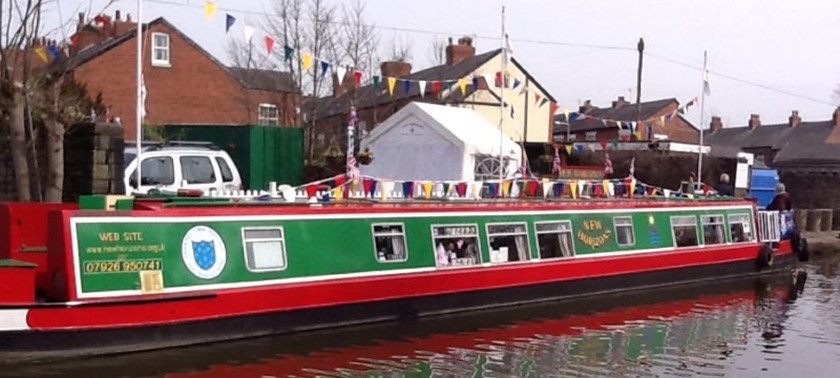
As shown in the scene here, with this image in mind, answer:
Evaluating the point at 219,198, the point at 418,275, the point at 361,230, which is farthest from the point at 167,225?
the point at 418,275

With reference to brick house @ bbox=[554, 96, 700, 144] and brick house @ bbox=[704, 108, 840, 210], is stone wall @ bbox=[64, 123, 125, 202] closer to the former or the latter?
brick house @ bbox=[704, 108, 840, 210]

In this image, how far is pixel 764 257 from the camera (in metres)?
20.6

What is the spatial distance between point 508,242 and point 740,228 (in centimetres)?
779

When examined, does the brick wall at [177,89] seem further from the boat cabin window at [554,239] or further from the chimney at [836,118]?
the chimney at [836,118]

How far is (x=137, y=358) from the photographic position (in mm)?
10055

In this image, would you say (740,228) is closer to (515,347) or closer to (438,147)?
(438,147)

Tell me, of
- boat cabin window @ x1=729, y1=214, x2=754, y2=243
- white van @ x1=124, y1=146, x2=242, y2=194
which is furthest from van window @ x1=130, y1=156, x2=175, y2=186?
boat cabin window @ x1=729, y1=214, x2=754, y2=243

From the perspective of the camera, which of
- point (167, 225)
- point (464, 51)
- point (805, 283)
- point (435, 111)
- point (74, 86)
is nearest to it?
point (167, 225)

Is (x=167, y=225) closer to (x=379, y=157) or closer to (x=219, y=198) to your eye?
(x=219, y=198)

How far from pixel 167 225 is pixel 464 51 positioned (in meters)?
28.8

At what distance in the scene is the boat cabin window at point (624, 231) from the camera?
1714 cm

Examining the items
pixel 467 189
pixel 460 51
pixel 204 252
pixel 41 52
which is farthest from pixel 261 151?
pixel 460 51

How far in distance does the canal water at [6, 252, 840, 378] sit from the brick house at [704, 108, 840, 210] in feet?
60.9

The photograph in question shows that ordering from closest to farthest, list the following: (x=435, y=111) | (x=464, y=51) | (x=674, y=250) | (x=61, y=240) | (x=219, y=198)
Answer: (x=61, y=240) < (x=219, y=198) < (x=674, y=250) < (x=435, y=111) < (x=464, y=51)
